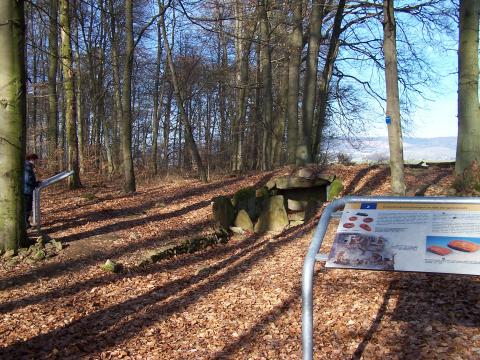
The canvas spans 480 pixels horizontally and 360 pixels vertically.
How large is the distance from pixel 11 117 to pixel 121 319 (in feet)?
12.3

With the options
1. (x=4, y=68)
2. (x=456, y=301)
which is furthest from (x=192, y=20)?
(x=456, y=301)

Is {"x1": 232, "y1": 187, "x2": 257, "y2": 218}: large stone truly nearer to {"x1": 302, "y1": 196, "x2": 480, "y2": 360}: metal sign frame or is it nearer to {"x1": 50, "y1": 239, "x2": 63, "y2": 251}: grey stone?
{"x1": 50, "y1": 239, "x2": 63, "y2": 251}: grey stone

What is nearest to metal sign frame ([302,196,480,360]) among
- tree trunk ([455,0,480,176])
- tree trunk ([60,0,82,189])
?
tree trunk ([455,0,480,176])

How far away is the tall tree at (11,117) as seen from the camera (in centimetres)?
711

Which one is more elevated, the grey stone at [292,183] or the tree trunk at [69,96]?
the tree trunk at [69,96]

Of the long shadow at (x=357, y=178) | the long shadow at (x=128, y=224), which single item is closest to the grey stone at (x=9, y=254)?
the long shadow at (x=128, y=224)

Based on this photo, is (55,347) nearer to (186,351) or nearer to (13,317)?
(13,317)

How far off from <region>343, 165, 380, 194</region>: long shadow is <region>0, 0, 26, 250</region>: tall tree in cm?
727

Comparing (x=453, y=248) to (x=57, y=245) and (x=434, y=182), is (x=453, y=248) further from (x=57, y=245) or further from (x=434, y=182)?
(x=434, y=182)

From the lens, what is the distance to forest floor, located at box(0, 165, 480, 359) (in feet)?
15.3

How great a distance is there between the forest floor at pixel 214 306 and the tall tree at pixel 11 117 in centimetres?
76

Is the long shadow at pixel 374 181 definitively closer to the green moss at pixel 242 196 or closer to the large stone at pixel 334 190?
the large stone at pixel 334 190

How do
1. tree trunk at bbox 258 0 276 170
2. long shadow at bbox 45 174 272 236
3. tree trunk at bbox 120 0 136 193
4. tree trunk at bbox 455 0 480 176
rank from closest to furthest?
tree trunk at bbox 455 0 480 176 < long shadow at bbox 45 174 272 236 < tree trunk at bbox 120 0 136 193 < tree trunk at bbox 258 0 276 170

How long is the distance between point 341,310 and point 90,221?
6.49 m
